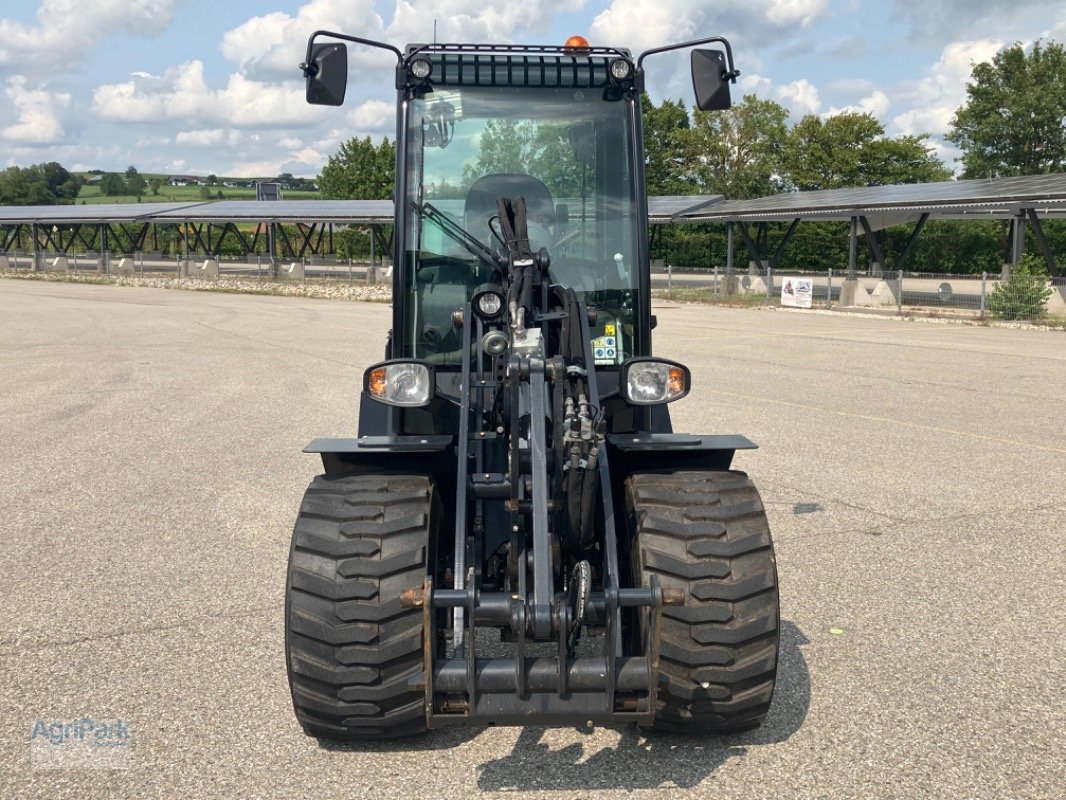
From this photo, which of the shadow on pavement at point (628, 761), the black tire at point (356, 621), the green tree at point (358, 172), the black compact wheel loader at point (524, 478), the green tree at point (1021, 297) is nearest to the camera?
the black compact wheel loader at point (524, 478)

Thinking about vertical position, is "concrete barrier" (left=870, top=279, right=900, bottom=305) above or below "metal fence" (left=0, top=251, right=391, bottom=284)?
below

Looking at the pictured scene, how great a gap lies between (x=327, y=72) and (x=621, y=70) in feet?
4.33

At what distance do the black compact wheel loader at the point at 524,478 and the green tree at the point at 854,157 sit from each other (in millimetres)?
62623

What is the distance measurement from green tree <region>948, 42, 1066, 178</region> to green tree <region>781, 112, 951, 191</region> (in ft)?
15.0

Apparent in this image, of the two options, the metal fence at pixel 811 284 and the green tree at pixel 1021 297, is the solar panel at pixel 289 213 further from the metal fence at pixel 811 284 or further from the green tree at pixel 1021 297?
the green tree at pixel 1021 297

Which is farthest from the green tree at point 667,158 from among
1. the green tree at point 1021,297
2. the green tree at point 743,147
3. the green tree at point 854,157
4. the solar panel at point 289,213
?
the green tree at point 1021,297

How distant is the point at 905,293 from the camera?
34000 mm

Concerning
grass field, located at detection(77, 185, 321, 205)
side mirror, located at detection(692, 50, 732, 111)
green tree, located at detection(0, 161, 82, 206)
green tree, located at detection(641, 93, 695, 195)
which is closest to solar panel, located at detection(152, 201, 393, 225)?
green tree, located at detection(641, 93, 695, 195)

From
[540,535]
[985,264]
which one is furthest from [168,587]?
[985,264]

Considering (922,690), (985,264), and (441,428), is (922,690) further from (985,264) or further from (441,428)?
(985,264)

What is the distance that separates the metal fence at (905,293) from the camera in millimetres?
26750

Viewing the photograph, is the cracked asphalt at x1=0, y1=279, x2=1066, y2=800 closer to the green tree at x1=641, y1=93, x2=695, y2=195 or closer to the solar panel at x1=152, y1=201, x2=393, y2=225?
the solar panel at x1=152, y1=201, x2=393, y2=225

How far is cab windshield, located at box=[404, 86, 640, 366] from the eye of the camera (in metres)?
4.94

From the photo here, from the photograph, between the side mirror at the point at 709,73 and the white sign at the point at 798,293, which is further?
the white sign at the point at 798,293
